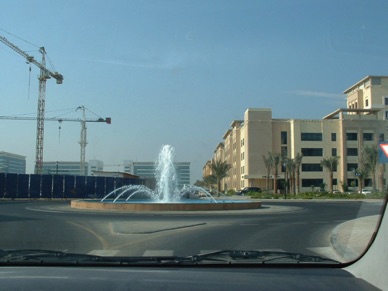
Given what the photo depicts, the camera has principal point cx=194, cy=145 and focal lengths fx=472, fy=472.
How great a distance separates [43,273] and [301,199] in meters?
43.1

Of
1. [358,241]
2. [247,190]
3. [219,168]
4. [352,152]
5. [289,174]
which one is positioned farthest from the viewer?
[247,190]

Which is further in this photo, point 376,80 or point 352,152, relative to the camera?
point 352,152

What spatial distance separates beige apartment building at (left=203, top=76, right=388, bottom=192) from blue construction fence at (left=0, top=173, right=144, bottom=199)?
12588 millimetres

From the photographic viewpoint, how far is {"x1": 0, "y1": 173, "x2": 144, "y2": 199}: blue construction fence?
43594 millimetres

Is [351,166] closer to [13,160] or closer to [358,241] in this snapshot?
[358,241]

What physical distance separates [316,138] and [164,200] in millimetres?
14446

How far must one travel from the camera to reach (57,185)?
151ft

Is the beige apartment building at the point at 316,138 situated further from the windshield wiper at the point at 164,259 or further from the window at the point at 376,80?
the windshield wiper at the point at 164,259

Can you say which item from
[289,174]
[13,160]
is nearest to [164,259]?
[13,160]

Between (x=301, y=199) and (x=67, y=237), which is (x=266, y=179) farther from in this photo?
(x=67, y=237)

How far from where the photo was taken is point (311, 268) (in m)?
4.55

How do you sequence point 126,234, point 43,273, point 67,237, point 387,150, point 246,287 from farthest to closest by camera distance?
point 126,234
point 67,237
point 387,150
point 43,273
point 246,287

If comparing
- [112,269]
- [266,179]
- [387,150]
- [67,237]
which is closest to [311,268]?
[387,150]

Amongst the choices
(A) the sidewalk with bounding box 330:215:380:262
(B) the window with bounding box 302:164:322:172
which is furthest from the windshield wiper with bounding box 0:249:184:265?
(B) the window with bounding box 302:164:322:172
